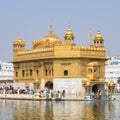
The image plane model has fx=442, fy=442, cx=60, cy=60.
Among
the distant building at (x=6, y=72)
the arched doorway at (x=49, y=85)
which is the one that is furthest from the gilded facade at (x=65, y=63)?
the distant building at (x=6, y=72)

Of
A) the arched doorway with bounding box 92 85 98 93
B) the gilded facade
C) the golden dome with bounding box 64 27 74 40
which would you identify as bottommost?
the arched doorway with bounding box 92 85 98 93

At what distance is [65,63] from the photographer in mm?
46188

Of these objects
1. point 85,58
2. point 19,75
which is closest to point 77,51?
point 85,58

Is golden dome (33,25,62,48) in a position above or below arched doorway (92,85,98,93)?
above

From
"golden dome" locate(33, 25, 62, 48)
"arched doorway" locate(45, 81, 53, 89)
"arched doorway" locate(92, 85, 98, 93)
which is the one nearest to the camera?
"arched doorway" locate(92, 85, 98, 93)

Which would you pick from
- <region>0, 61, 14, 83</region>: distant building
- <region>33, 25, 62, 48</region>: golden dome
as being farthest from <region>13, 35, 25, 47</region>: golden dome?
<region>0, 61, 14, 83</region>: distant building

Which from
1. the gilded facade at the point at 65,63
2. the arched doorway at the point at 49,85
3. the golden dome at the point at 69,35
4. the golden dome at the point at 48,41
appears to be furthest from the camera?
the golden dome at the point at 48,41

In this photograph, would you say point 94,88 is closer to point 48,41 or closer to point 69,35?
point 69,35

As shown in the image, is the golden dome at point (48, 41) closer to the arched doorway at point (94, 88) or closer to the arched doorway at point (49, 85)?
the arched doorway at point (49, 85)

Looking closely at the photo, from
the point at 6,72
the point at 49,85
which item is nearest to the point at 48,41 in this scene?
the point at 49,85

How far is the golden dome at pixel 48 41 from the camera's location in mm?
51312

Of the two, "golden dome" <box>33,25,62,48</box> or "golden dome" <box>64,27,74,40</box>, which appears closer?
"golden dome" <box>64,27,74,40</box>

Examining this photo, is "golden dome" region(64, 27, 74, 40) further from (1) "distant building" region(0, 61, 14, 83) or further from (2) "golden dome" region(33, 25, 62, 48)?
(1) "distant building" region(0, 61, 14, 83)

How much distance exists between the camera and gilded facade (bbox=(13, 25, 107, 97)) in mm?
45719
